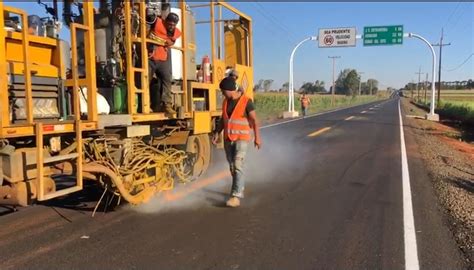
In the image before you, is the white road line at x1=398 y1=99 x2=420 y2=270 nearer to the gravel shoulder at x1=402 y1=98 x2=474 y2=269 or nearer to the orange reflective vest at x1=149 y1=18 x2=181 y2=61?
the gravel shoulder at x1=402 y1=98 x2=474 y2=269

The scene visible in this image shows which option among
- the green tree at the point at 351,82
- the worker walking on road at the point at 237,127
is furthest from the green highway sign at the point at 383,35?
the green tree at the point at 351,82

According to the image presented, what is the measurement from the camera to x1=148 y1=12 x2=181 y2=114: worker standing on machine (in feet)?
21.6

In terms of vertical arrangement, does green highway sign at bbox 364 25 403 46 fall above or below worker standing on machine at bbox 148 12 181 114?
above

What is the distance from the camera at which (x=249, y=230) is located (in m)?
5.46

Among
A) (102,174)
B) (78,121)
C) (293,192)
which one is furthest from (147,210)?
(293,192)

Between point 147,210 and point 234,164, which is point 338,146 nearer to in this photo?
point 234,164

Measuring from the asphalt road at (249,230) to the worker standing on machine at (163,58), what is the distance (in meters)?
1.42

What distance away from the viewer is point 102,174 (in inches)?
223

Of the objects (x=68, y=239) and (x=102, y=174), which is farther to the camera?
(x=102, y=174)

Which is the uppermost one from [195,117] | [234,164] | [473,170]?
[195,117]

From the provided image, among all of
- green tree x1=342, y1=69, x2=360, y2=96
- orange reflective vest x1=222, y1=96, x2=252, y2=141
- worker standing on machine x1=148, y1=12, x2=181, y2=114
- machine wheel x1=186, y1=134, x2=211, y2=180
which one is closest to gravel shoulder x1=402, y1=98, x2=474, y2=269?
orange reflective vest x1=222, y1=96, x2=252, y2=141

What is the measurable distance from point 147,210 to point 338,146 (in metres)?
9.13

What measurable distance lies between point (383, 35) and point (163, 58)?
28282 millimetres

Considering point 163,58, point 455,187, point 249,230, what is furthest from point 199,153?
point 455,187
